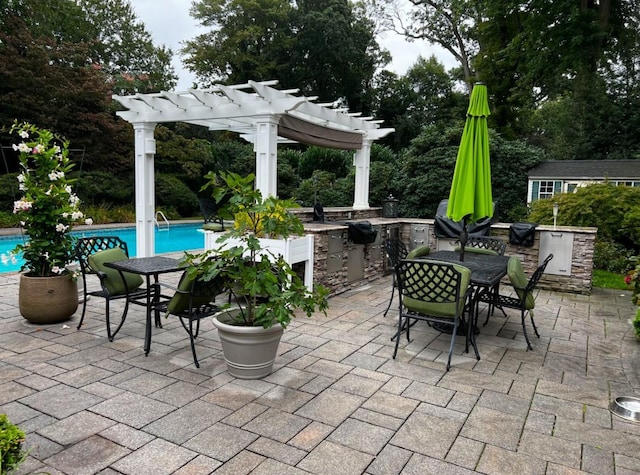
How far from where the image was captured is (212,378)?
3.18 m

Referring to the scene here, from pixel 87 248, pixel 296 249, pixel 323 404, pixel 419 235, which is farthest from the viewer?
pixel 419 235

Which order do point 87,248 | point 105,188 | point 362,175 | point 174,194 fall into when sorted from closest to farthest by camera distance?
1. point 87,248
2. point 362,175
3. point 105,188
4. point 174,194

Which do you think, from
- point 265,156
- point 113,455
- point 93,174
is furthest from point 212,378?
point 93,174

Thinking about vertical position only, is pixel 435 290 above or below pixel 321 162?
below

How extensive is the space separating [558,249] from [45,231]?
21.2ft

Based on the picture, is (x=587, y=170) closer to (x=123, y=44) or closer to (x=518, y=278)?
(x=518, y=278)

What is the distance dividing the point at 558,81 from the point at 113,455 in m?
17.9

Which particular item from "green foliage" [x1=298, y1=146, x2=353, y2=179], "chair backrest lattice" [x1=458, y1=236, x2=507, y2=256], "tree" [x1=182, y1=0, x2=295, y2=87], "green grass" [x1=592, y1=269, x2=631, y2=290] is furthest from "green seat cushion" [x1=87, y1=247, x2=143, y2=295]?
"tree" [x1=182, y1=0, x2=295, y2=87]

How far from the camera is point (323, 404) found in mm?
2840

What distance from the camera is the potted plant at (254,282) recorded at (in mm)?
3006

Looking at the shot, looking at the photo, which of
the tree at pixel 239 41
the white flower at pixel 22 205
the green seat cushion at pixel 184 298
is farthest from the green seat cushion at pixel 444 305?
the tree at pixel 239 41

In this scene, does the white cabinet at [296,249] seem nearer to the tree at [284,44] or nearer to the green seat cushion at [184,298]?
the green seat cushion at [184,298]

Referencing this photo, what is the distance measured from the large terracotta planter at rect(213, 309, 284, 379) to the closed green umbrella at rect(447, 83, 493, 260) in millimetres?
2200

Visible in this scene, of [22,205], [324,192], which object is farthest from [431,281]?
[324,192]
